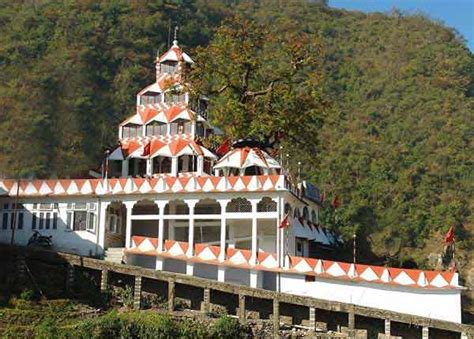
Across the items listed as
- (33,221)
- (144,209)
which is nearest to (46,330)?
(33,221)

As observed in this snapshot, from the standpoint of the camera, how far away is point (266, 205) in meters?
39.6

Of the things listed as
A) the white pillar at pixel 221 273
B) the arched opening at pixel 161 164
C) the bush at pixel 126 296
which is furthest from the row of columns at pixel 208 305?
the arched opening at pixel 161 164

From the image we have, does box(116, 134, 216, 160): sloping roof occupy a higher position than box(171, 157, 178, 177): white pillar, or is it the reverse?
box(116, 134, 216, 160): sloping roof

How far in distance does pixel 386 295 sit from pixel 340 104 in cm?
4770

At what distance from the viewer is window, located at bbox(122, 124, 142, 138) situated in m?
46.5

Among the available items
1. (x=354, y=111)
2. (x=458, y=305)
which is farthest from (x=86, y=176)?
(x=354, y=111)

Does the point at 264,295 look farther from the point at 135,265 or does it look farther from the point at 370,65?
the point at 370,65

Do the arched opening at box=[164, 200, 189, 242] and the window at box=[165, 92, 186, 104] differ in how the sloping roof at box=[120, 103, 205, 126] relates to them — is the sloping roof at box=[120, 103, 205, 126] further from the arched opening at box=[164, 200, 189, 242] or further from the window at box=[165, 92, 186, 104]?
the arched opening at box=[164, 200, 189, 242]

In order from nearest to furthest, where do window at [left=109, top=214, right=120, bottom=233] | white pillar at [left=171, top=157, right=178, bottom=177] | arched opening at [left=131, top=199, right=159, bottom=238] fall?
1. window at [left=109, top=214, right=120, bottom=233]
2. arched opening at [left=131, top=199, right=159, bottom=238]
3. white pillar at [left=171, top=157, right=178, bottom=177]

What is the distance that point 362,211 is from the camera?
56.6m

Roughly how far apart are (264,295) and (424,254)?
25.9 m

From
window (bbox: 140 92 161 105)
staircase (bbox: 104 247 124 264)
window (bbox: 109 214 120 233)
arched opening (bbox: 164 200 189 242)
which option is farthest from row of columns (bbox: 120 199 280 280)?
window (bbox: 140 92 161 105)

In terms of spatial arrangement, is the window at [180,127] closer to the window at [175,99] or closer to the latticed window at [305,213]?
the window at [175,99]

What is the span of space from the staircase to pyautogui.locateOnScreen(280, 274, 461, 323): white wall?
28.6 ft
